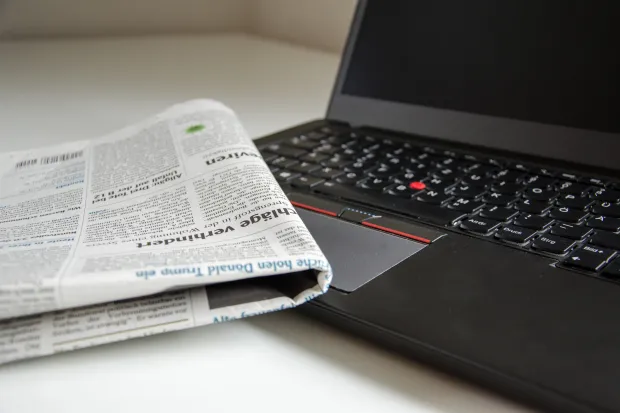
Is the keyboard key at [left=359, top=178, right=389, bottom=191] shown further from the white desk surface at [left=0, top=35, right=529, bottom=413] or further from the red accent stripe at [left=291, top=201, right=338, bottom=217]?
the white desk surface at [left=0, top=35, right=529, bottom=413]

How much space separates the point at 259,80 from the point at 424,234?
66 cm

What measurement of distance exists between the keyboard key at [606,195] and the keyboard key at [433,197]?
0.10m

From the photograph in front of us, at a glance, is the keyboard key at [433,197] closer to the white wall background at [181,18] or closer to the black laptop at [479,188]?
the black laptop at [479,188]

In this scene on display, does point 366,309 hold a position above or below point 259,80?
below

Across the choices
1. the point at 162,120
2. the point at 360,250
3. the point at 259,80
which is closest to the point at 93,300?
the point at 360,250

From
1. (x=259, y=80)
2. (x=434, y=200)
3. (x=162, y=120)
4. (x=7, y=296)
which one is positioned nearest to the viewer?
(x=7, y=296)

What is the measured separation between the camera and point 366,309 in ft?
1.19

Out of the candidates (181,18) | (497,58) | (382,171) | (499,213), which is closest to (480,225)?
(499,213)

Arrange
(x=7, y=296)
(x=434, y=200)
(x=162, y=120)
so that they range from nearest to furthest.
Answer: (x=7, y=296) < (x=434, y=200) < (x=162, y=120)

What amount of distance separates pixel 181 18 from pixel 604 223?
47.8 inches

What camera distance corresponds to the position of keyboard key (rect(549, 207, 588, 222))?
45 cm

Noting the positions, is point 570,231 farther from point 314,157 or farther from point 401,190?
point 314,157

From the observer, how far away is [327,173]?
22.0 inches

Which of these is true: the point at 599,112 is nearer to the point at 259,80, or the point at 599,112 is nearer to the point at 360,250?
the point at 360,250
